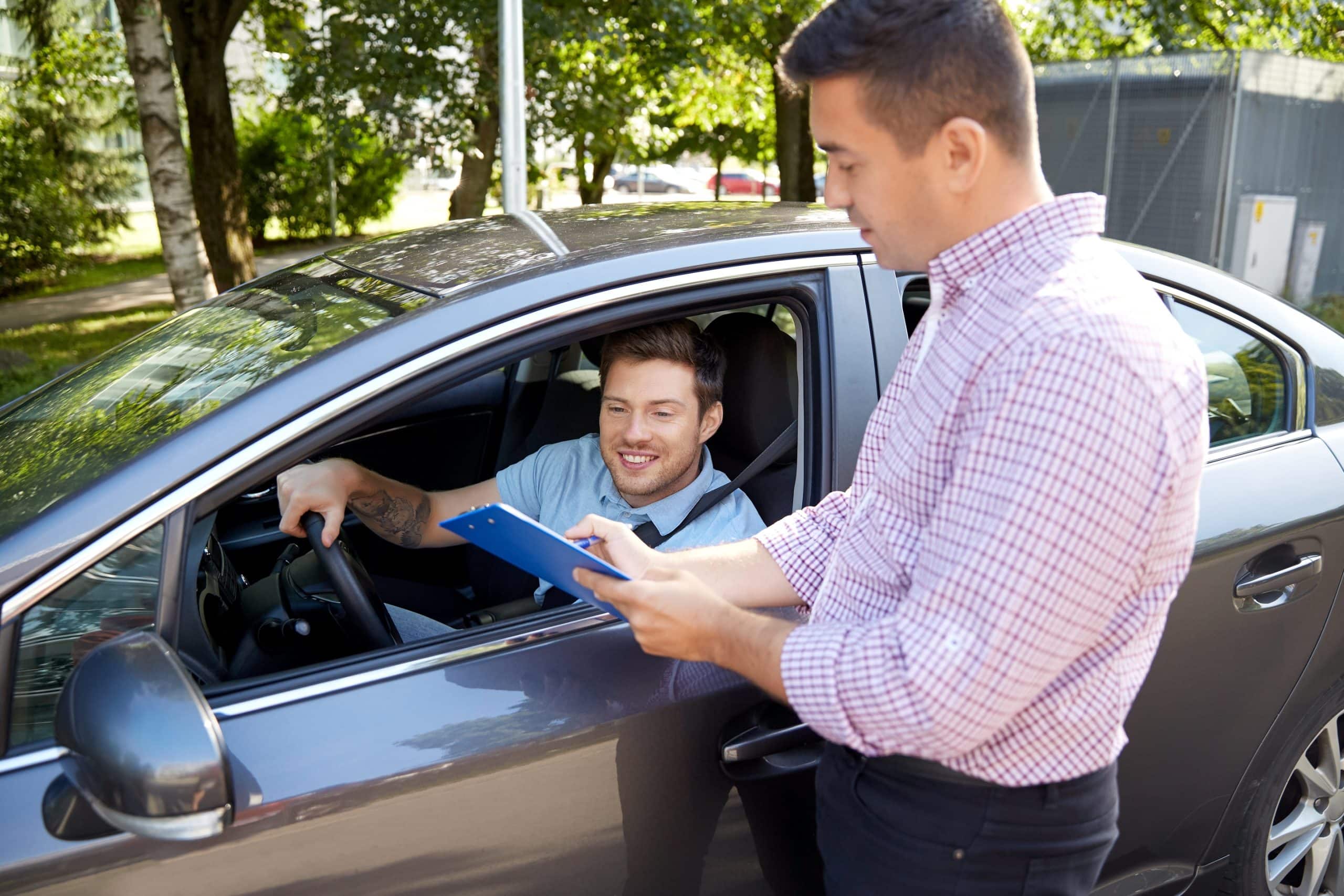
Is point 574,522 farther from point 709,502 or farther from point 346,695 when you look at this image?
point 346,695

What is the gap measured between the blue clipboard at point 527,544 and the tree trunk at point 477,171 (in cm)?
696

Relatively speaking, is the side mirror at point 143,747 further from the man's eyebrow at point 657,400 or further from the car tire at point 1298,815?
the car tire at point 1298,815

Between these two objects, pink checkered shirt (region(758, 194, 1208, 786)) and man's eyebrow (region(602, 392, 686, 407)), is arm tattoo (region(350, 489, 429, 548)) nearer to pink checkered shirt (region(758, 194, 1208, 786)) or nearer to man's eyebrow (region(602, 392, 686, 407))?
man's eyebrow (region(602, 392, 686, 407))

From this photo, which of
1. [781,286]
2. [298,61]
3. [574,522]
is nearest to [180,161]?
[298,61]

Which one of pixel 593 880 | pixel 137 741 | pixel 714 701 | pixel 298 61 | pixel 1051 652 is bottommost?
pixel 593 880

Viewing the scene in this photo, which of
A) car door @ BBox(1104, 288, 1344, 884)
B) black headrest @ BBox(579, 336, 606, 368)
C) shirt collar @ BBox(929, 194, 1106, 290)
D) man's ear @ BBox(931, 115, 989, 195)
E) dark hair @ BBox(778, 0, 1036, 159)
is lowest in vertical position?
car door @ BBox(1104, 288, 1344, 884)

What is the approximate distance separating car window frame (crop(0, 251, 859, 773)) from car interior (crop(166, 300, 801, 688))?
54 mm

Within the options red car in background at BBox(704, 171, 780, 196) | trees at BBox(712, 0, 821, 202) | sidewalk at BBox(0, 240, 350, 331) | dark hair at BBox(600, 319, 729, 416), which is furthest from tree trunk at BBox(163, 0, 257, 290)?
red car in background at BBox(704, 171, 780, 196)

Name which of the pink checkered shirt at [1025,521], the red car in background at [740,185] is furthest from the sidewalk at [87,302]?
the red car in background at [740,185]

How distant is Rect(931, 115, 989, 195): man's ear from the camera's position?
1.25 meters

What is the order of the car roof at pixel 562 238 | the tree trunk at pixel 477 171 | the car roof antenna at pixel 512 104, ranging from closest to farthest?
the car roof at pixel 562 238, the car roof antenna at pixel 512 104, the tree trunk at pixel 477 171

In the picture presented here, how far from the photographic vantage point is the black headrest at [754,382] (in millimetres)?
2498

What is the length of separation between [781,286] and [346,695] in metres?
0.99

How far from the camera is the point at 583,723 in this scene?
5.54 feet
